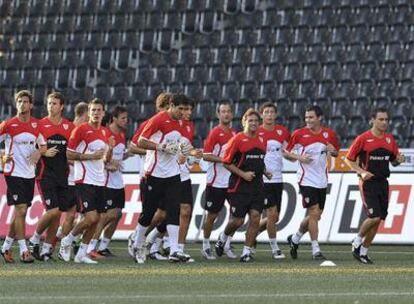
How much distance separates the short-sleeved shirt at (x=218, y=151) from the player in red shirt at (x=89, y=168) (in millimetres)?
2231

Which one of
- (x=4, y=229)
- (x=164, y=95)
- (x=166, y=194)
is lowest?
(x=4, y=229)

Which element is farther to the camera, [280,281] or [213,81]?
[213,81]

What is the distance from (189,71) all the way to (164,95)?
15.3m

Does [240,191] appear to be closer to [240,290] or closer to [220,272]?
[220,272]

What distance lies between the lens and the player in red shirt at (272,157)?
21188 millimetres

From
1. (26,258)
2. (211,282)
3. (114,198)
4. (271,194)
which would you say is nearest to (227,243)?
(271,194)

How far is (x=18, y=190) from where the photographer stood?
60.6 ft

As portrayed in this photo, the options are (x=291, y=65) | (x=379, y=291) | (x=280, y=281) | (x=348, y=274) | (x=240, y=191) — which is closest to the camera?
(x=379, y=291)

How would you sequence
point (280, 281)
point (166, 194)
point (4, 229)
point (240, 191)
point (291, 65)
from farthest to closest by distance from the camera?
point (291, 65) < point (4, 229) < point (240, 191) < point (166, 194) < point (280, 281)

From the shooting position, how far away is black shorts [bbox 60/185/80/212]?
63.8 feet

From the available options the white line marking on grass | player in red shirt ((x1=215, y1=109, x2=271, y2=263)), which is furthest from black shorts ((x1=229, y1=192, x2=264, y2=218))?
the white line marking on grass

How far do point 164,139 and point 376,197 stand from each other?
3.05m

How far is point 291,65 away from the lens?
3325cm

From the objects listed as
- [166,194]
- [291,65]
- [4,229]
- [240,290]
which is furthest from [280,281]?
[291,65]
